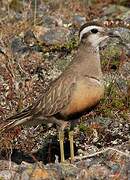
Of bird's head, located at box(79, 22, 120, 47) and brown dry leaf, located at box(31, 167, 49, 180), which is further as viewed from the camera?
bird's head, located at box(79, 22, 120, 47)

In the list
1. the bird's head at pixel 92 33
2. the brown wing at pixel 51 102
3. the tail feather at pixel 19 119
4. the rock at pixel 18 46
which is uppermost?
the bird's head at pixel 92 33

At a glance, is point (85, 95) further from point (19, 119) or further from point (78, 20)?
point (78, 20)

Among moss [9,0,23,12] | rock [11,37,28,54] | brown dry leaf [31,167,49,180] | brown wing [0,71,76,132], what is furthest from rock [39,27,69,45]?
brown dry leaf [31,167,49,180]

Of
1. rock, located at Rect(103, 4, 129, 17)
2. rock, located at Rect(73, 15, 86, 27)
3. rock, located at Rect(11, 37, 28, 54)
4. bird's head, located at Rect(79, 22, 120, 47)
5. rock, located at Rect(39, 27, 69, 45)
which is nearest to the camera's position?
bird's head, located at Rect(79, 22, 120, 47)

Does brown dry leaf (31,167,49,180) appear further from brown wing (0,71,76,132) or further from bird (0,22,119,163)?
brown wing (0,71,76,132)

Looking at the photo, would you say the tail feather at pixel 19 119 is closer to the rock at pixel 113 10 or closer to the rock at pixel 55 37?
the rock at pixel 55 37

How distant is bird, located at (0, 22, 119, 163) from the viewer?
7113 millimetres

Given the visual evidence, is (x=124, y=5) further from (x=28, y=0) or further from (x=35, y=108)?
(x=35, y=108)

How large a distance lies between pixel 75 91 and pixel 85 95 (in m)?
0.14

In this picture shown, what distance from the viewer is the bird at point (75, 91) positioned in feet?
23.3

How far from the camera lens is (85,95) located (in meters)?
7.06

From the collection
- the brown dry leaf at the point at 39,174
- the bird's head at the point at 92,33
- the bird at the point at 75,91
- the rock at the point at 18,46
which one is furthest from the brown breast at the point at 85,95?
the rock at the point at 18,46

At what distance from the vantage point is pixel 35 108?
7.56 m

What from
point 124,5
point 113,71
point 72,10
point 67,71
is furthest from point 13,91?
point 124,5
